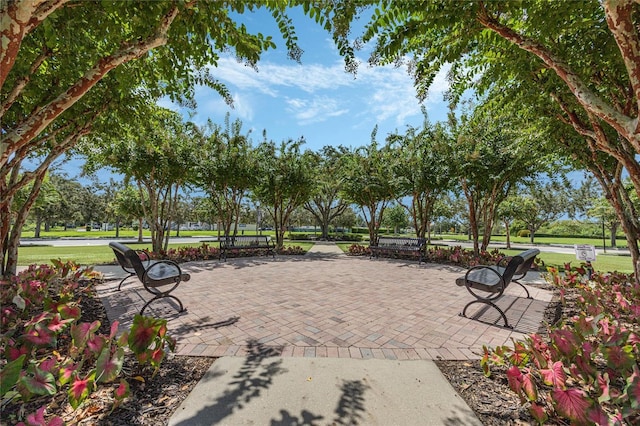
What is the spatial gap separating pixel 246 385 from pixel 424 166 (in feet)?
36.2

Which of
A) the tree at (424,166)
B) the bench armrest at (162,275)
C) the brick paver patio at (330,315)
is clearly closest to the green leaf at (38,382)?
the brick paver patio at (330,315)

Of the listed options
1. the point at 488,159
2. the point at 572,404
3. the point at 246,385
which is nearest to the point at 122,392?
the point at 246,385

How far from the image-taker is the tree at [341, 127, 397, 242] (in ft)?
44.6

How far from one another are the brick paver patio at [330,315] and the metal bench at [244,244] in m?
3.09

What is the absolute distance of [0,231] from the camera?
15.0ft

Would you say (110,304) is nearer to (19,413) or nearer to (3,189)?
(3,189)

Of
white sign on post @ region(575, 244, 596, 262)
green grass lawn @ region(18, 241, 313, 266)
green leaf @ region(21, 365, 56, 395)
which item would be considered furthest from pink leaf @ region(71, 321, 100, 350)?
green grass lawn @ region(18, 241, 313, 266)

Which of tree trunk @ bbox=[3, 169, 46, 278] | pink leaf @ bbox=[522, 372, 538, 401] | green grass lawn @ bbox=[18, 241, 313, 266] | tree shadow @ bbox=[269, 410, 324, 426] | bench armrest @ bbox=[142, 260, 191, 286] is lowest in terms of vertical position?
tree shadow @ bbox=[269, 410, 324, 426]

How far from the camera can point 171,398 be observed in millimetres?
2291

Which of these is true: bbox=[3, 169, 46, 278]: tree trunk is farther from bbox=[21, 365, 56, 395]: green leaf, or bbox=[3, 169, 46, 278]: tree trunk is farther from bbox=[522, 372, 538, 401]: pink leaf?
bbox=[522, 372, 538, 401]: pink leaf

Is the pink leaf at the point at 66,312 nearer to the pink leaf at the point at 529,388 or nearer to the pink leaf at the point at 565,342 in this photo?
the pink leaf at the point at 529,388

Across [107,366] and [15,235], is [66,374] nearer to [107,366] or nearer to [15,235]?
[107,366]

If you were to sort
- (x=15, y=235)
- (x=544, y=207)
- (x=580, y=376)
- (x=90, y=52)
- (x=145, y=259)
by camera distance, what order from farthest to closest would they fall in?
(x=544, y=207) < (x=145, y=259) < (x=15, y=235) < (x=90, y=52) < (x=580, y=376)

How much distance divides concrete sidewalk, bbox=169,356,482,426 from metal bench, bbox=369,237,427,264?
8211 mm
